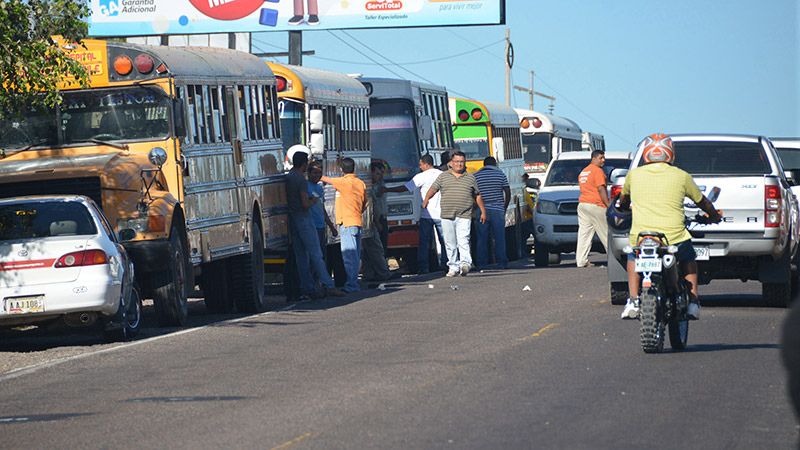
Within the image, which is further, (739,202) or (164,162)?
(164,162)

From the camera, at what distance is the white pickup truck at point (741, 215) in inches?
675

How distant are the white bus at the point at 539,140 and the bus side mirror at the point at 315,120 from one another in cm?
1977

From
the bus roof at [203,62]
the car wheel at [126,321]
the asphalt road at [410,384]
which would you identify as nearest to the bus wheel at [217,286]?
the asphalt road at [410,384]

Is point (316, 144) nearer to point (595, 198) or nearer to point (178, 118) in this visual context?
point (595, 198)

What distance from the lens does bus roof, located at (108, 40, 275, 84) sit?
60.2 ft

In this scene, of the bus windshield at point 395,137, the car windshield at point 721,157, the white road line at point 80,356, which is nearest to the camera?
the white road line at point 80,356

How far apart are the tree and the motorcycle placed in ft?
22.7

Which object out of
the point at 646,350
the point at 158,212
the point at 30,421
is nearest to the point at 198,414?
the point at 30,421

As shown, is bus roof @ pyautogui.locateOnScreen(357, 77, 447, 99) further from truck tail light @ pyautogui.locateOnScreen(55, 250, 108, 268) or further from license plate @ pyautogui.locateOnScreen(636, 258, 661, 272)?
license plate @ pyautogui.locateOnScreen(636, 258, 661, 272)

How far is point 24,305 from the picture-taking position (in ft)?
49.9

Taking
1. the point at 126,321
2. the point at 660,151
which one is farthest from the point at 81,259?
the point at 660,151

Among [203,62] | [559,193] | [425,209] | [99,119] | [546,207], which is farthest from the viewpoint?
[559,193]

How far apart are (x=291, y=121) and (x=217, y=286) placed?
4.71 metres

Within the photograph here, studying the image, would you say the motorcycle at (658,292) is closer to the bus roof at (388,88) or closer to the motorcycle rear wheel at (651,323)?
the motorcycle rear wheel at (651,323)
